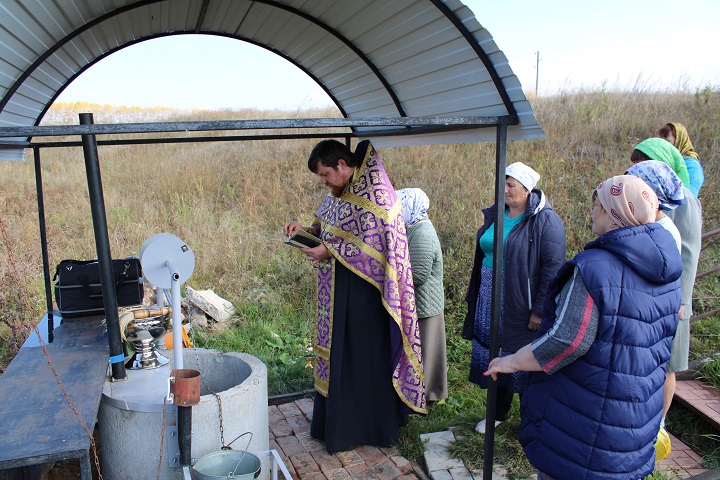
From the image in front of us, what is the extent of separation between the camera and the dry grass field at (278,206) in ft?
20.3

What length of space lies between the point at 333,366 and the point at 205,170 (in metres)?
8.39

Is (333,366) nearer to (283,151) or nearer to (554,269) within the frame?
(554,269)

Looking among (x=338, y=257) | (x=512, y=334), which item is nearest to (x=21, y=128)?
(x=338, y=257)

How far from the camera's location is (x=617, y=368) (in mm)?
2289

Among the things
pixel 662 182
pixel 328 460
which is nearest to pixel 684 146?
pixel 662 182

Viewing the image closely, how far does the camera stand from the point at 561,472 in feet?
7.95

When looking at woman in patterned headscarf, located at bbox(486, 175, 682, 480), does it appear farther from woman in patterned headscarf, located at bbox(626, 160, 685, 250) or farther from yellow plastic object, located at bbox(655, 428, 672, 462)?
yellow plastic object, located at bbox(655, 428, 672, 462)

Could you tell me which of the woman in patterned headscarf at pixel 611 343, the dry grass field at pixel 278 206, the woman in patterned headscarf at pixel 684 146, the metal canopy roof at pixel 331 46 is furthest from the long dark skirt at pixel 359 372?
the woman in patterned headscarf at pixel 684 146

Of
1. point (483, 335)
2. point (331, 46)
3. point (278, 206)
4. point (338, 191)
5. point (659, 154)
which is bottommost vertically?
point (483, 335)

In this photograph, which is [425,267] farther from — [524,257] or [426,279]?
[524,257]

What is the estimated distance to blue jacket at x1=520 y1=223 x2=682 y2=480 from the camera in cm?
225

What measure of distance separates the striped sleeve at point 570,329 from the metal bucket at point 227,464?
5.03ft

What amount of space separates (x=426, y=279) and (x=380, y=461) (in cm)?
133

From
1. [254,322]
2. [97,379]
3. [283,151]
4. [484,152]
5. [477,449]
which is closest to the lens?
[97,379]
